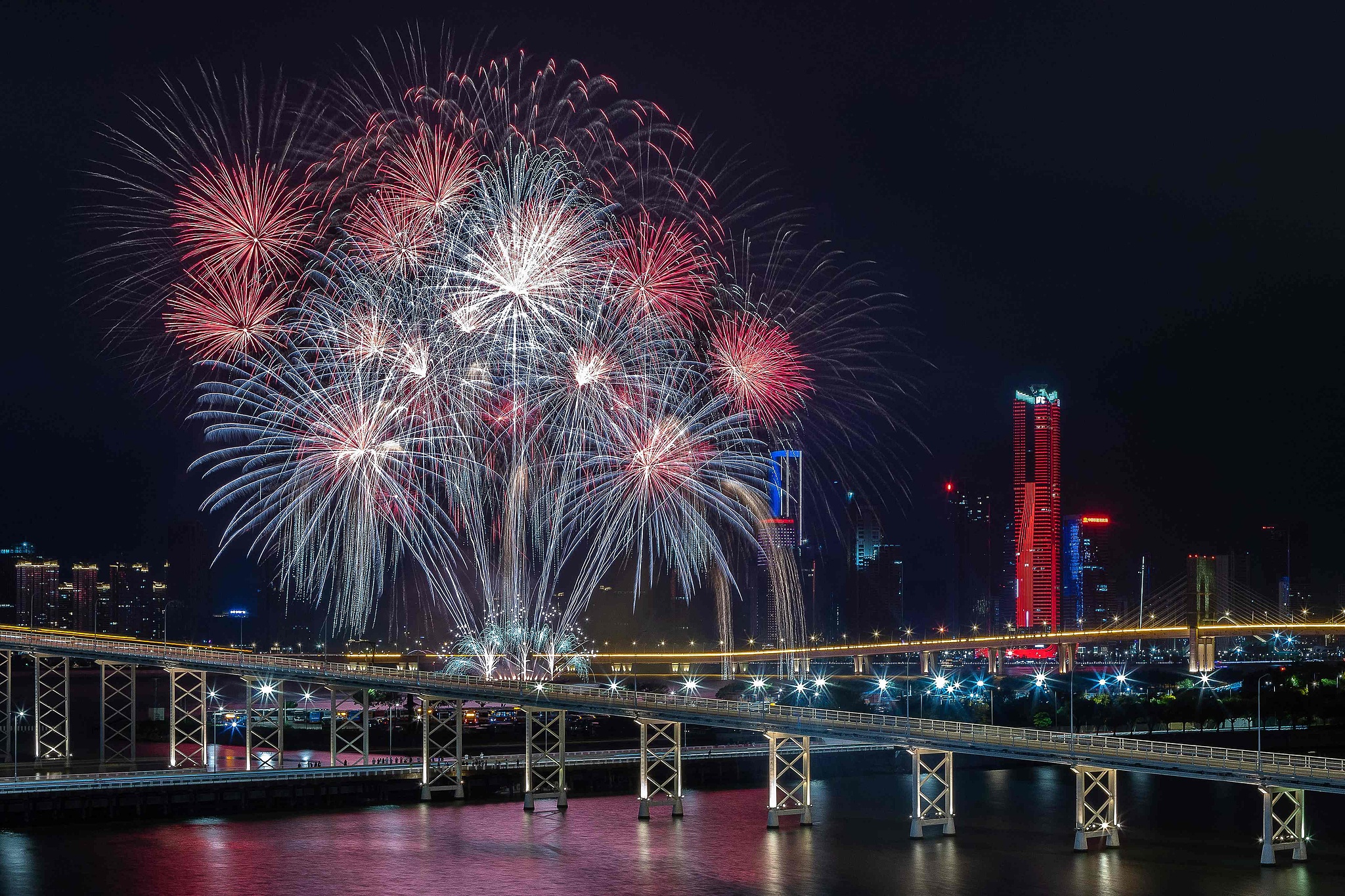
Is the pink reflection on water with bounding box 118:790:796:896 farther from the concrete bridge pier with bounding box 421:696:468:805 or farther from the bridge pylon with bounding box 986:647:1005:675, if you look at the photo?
the bridge pylon with bounding box 986:647:1005:675

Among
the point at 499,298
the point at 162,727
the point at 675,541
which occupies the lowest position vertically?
the point at 162,727

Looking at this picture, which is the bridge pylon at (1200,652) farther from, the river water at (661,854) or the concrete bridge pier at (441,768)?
the concrete bridge pier at (441,768)

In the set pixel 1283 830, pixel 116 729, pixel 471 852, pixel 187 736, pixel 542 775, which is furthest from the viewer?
pixel 116 729

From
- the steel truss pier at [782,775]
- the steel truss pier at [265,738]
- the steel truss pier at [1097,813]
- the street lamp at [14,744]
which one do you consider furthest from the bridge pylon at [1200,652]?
the street lamp at [14,744]

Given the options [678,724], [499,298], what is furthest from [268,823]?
[499,298]

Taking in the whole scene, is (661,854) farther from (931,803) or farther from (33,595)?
(33,595)

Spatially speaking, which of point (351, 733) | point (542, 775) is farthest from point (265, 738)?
point (351, 733)

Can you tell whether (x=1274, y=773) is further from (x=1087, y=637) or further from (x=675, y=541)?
(x=1087, y=637)
